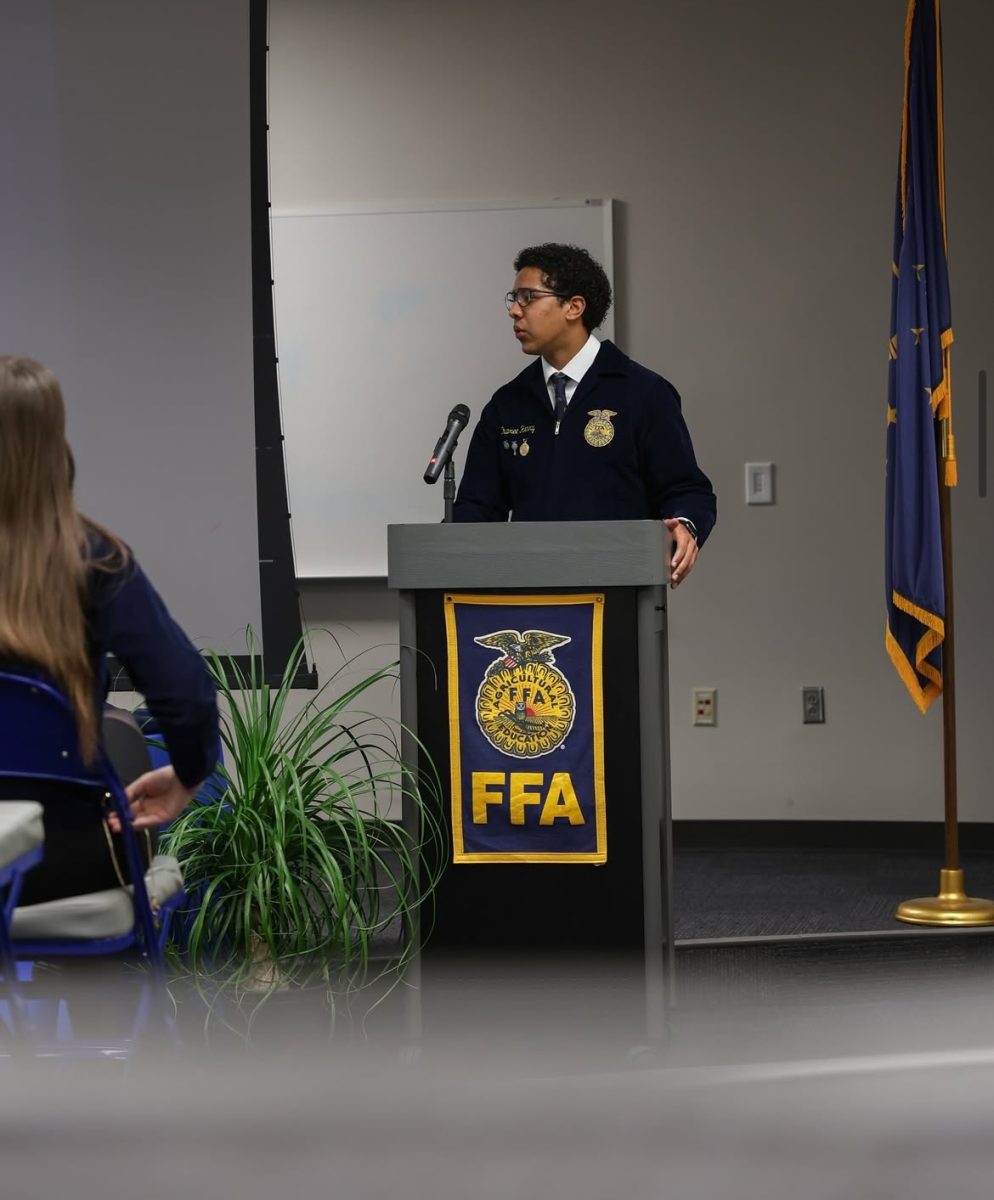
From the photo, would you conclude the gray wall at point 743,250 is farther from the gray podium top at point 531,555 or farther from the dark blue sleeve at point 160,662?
the dark blue sleeve at point 160,662

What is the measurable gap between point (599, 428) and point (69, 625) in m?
1.56

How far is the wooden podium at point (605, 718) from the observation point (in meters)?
2.50

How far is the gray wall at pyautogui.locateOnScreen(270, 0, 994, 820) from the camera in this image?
4648 millimetres

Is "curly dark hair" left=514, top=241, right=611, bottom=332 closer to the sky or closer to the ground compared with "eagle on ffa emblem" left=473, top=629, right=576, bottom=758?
closer to the sky

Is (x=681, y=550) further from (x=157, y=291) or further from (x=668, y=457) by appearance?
Answer: (x=157, y=291)

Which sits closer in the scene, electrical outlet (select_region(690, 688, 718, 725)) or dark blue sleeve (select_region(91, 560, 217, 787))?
dark blue sleeve (select_region(91, 560, 217, 787))

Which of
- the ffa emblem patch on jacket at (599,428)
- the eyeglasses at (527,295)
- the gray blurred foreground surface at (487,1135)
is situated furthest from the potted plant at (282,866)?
the gray blurred foreground surface at (487,1135)

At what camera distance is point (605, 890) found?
8.33 feet

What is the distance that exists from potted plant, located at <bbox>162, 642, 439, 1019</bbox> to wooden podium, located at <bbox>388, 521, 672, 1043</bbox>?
0.35ft

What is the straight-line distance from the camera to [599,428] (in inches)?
117

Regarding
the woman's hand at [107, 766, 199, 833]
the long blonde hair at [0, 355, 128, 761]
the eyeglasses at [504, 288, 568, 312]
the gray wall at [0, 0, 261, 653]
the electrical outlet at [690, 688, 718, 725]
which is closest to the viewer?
the long blonde hair at [0, 355, 128, 761]

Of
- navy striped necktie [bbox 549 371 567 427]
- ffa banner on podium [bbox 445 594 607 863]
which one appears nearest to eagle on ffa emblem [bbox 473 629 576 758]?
ffa banner on podium [bbox 445 594 607 863]

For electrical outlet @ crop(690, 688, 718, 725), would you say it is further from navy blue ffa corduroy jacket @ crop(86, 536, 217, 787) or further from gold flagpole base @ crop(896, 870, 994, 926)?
navy blue ffa corduroy jacket @ crop(86, 536, 217, 787)

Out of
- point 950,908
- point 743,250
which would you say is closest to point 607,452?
point 950,908
